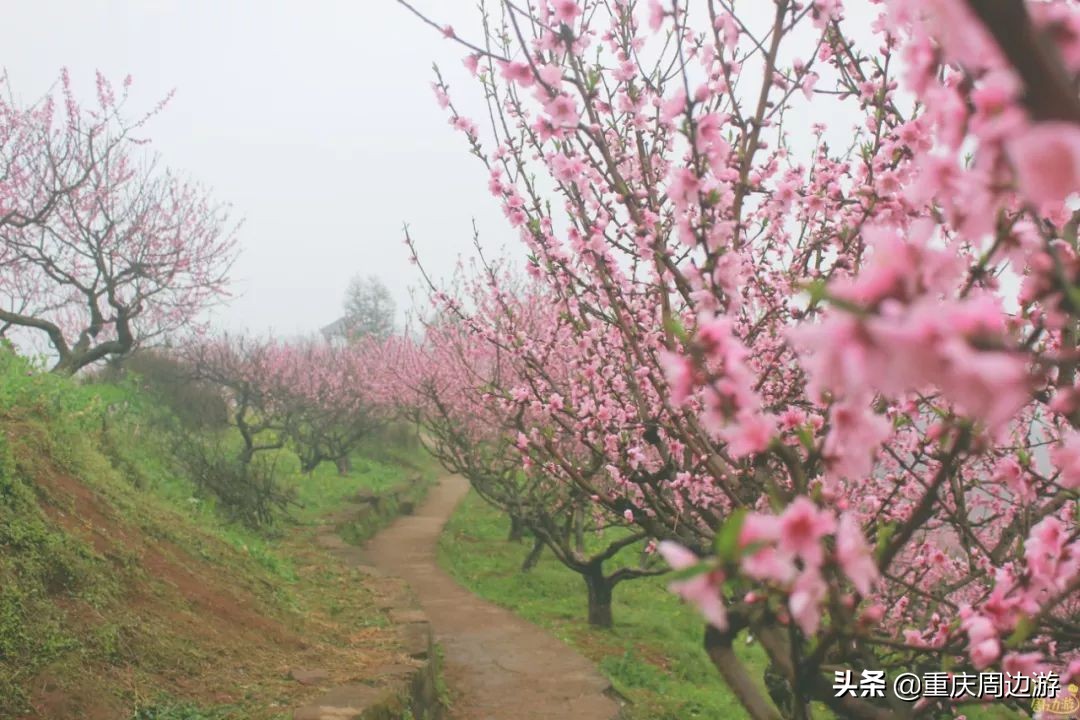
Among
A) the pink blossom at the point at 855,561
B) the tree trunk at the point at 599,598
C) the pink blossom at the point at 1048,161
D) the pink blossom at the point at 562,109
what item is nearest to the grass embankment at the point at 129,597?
the tree trunk at the point at 599,598

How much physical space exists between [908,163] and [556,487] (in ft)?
27.7

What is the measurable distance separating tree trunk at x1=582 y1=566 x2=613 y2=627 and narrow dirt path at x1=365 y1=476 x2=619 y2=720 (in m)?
1.31

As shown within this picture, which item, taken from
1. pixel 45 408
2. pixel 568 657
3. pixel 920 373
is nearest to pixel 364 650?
pixel 568 657

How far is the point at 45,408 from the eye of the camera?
6.68 meters

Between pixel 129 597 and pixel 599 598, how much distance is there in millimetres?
5999

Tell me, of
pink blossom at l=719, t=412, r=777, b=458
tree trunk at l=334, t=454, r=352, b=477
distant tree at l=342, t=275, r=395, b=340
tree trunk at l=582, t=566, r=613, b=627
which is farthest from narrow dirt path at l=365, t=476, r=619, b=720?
distant tree at l=342, t=275, r=395, b=340

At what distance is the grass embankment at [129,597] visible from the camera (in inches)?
152

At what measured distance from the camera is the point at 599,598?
383 inches

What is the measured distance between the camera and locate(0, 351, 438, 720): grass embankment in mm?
3867

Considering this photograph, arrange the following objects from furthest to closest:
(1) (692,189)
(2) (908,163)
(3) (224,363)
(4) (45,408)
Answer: (3) (224,363)
(4) (45,408)
(2) (908,163)
(1) (692,189)

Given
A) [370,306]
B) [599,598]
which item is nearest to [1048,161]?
[599,598]

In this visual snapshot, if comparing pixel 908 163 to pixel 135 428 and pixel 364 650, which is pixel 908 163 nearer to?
pixel 364 650

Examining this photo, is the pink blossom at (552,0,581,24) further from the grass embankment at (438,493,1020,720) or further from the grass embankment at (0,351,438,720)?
the grass embankment at (438,493,1020,720)

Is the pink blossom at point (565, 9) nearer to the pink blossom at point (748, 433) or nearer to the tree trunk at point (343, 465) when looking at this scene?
the pink blossom at point (748, 433)
